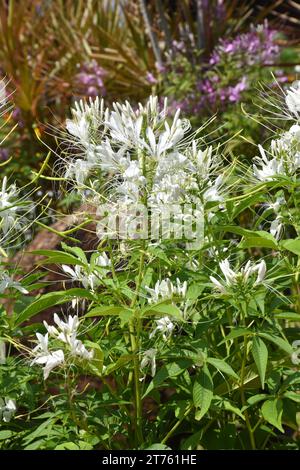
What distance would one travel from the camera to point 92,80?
633 cm

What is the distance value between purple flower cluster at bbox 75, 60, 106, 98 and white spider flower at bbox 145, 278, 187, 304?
4.48 meters

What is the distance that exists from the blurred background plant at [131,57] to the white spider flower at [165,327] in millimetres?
2709

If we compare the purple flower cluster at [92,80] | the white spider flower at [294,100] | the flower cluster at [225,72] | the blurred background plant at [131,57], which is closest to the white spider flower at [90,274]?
the white spider flower at [294,100]

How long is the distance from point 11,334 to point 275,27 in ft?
19.1

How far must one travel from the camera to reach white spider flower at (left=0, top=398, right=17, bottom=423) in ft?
6.57

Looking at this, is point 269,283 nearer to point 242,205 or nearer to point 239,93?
point 242,205

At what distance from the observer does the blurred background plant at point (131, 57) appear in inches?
214

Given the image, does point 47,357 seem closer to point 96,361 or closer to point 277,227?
point 96,361

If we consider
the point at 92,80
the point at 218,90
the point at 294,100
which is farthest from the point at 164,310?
the point at 92,80

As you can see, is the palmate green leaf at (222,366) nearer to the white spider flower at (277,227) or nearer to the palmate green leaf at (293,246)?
the palmate green leaf at (293,246)

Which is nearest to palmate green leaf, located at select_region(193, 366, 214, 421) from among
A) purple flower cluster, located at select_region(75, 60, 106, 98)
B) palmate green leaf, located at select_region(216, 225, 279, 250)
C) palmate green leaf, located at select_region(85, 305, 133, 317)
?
palmate green leaf, located at select_region(85, 305, 133, 317)

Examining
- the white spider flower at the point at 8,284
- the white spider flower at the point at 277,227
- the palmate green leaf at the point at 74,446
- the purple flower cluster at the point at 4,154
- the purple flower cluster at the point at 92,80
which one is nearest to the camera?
the palmate green leaf at the point at 74,446

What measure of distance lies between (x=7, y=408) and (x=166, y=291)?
531 millimetres
